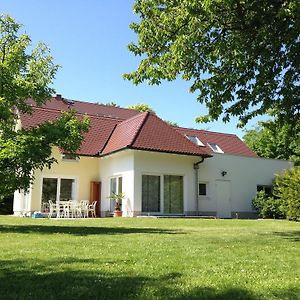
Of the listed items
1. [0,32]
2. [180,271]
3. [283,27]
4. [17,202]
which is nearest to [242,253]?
[180,271]

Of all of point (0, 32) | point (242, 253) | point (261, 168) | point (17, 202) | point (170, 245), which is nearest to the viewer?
point (242, 253)

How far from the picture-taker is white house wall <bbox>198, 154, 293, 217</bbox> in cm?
A: 2755

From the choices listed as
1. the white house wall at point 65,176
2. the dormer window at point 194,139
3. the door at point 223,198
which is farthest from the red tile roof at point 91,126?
the door at point 223,198

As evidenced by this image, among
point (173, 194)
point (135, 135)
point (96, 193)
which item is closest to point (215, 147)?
point (173, 194)

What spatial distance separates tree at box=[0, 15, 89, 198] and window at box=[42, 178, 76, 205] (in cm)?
1067

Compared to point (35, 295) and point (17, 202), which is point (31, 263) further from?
point (17, 202)

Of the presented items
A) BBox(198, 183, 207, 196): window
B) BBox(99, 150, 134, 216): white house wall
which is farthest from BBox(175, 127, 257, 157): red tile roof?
BBox(99, 150, 134, 216): white house wall

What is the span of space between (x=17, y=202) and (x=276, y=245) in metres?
21.4

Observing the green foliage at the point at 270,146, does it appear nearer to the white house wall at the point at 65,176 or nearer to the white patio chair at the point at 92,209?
the white house wall at the point at 65,176

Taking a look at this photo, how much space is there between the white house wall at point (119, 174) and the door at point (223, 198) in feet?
22.1

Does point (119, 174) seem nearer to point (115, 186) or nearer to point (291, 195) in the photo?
point (115, 186)

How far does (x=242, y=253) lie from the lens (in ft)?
25.6

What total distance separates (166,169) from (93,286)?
2046 cm

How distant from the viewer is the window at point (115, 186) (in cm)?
2570
